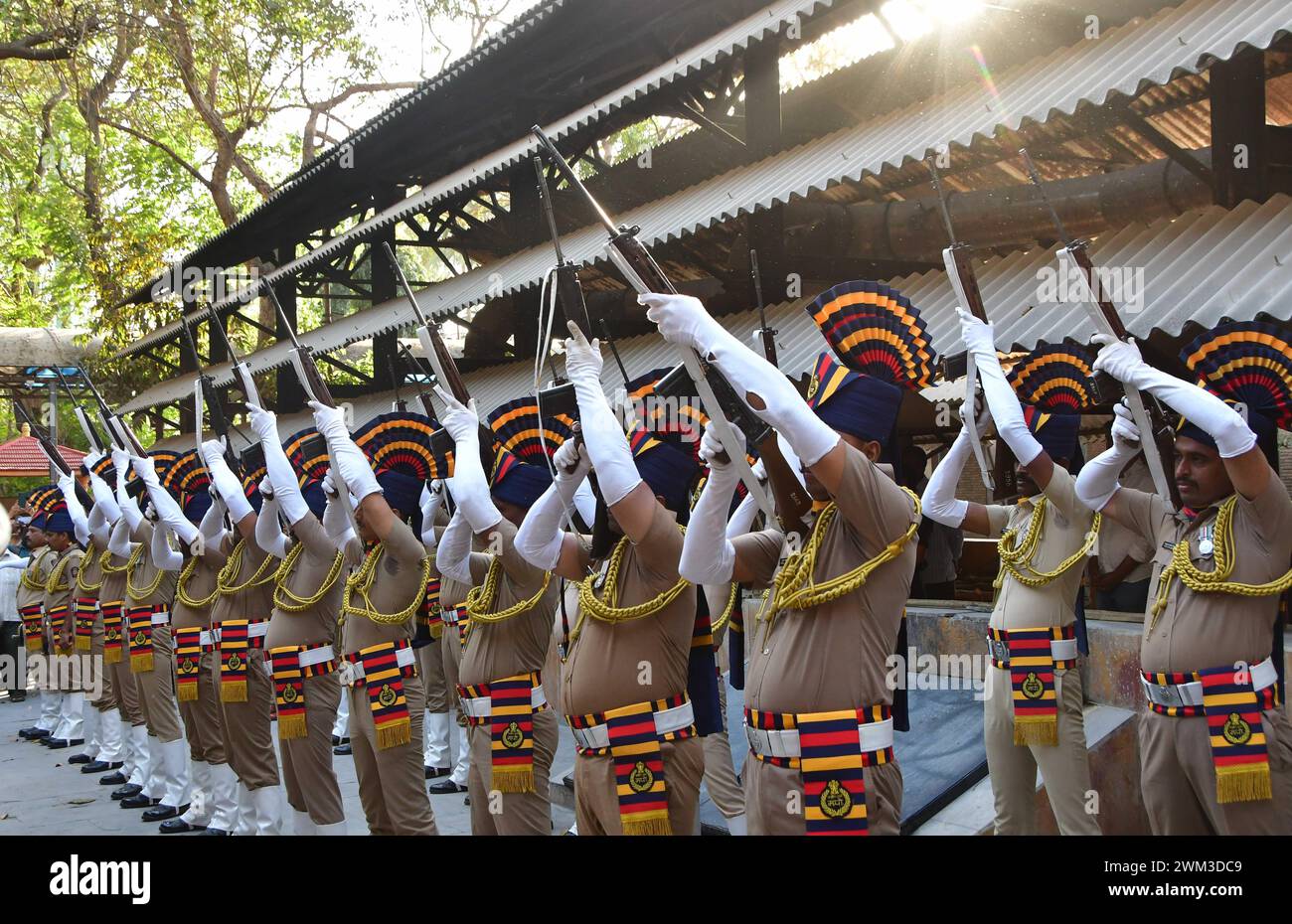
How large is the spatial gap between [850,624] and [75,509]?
30.4 feet

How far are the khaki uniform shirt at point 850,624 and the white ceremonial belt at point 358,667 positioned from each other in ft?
9.06

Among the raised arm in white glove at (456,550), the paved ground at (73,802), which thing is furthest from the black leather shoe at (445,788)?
the raised arm in white glove at (456,550)

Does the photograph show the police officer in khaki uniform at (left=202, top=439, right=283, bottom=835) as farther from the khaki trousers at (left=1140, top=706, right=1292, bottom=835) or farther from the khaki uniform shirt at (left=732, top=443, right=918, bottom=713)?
the khaki trousers at (left=1140, top=706, right=1292, bottom=835)

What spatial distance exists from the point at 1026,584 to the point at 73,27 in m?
13.6

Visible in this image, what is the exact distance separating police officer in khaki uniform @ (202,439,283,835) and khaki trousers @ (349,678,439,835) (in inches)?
50.7

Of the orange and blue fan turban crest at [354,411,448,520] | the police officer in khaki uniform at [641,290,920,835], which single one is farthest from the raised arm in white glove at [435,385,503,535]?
the police officer in khaki uniform at [641,290,920,835]

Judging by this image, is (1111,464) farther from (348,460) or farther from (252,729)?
(252,729)

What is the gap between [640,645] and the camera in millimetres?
4270

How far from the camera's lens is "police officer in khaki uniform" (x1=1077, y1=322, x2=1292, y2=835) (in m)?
4.01

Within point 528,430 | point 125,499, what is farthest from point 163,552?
point 528,430

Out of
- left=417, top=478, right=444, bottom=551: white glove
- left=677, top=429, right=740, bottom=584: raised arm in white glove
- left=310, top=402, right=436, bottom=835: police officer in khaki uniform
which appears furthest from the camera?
left=417, top=478, right=444, bottom=551: white glove

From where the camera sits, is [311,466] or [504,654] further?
[311,466]

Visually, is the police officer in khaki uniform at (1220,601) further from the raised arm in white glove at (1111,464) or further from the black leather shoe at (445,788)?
the black leather shoe at (445,788)

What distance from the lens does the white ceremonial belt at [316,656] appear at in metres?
6.44
